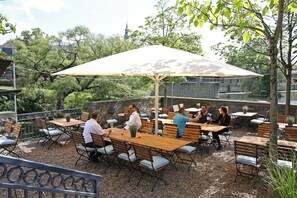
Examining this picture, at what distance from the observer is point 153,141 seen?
220 inches

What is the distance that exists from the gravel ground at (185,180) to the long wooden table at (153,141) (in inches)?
30.0

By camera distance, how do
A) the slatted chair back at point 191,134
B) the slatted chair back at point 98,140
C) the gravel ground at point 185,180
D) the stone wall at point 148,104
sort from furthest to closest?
1. the stone wall at point 148,104
2. the slatted chair back at point 191,134
3. the slatted chair back at point 98,140
4. the gravel ground at point 185,180

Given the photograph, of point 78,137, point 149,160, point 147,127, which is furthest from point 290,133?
point 78,137

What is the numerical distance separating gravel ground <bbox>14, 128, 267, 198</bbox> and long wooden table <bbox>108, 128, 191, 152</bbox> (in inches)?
30.0

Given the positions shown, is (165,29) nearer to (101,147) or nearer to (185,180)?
(101,147)

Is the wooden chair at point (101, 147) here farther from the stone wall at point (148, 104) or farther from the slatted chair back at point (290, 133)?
the slatted chair back at point (290, 133)

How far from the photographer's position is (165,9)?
1262 centimetres

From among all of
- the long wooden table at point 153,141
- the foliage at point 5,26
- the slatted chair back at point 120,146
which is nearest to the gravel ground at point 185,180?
the slatted chair back at point 120,146

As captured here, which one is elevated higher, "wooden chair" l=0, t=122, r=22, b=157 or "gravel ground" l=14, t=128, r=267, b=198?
"wooden chair" l=0, t=122, r=22, b=157

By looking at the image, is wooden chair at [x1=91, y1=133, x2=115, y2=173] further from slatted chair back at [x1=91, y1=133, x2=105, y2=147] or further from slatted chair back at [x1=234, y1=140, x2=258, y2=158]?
slatted chair back at [x1=234, y1=140, x2=258, y2=158]

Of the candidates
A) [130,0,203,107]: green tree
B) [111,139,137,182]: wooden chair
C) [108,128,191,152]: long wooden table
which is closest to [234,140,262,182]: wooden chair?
[108,128,191,152]: long wooden table

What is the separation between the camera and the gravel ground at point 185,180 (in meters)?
4.59

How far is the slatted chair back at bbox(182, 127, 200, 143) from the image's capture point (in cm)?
607

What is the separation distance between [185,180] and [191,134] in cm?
136
